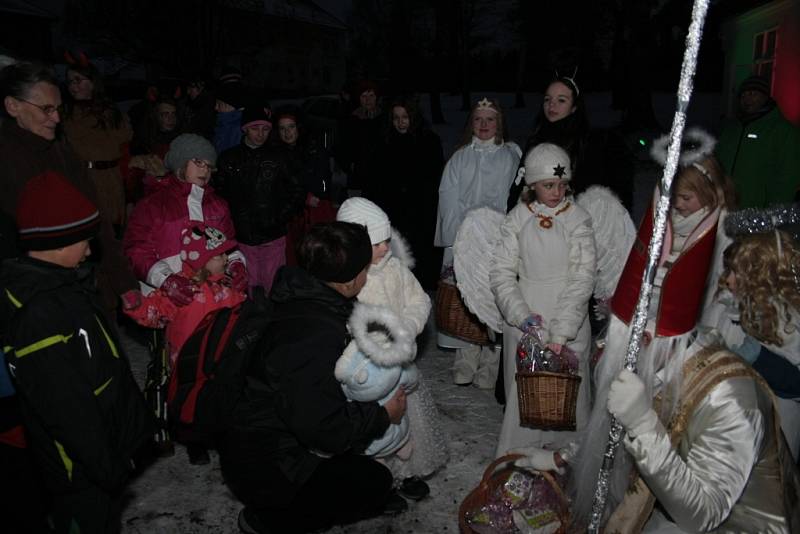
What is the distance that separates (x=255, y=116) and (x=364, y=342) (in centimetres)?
342

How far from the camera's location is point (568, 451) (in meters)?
2.93

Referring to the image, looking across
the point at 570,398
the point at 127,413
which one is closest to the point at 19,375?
the point at 127,413

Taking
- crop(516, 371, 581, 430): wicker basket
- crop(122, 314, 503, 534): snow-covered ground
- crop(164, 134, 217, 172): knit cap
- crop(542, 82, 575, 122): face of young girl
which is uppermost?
crop(542, 82, 575, 122): face of young girl

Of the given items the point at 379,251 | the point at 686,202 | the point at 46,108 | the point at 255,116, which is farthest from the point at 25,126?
the point at 686,202

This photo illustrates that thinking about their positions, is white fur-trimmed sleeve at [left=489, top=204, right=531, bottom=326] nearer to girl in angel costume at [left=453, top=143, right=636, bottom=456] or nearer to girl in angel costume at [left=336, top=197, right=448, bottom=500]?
girl in angel costume at [left=453, top=143, right=636, bottom=456]

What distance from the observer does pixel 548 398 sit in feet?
11.0

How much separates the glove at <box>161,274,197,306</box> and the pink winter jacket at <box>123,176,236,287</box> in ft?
0.81

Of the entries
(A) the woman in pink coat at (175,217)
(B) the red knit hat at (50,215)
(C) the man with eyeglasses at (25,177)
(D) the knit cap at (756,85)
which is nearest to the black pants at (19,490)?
(C) the man with eyeglasses at (25,177)

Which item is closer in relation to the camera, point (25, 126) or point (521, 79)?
point (25, 126)

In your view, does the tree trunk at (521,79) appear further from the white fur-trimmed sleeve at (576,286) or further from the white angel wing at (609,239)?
the white fur-trimmed sleeve at (576,286)

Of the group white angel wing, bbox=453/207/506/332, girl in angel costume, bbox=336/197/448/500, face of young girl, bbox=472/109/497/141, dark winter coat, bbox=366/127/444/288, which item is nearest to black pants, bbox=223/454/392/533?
girl in angel costume, bbox=336/197/448/500

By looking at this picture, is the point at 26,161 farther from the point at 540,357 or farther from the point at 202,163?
the point at 540,357

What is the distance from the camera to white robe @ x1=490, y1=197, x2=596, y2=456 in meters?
3.71

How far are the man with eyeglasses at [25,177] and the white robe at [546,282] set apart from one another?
2.34m
